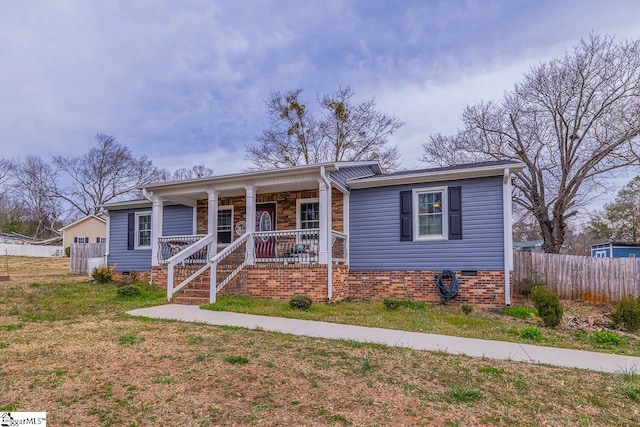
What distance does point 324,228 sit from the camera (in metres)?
10.0

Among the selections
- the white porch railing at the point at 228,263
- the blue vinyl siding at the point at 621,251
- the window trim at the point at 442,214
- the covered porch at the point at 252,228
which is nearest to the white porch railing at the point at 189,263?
the covered porch at the point at 252,228

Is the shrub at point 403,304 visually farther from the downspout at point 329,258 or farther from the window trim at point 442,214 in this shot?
the window trim at point 442,214

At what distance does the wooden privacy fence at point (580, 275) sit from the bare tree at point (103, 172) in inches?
1480

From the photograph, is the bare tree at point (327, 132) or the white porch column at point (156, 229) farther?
the bare tree at point (327, 132)

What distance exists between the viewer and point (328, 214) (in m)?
10.1

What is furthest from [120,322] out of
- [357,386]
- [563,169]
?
[563,169]

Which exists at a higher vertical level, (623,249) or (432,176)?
(432,176)

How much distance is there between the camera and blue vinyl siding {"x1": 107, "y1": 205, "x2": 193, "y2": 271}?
14.3 metres

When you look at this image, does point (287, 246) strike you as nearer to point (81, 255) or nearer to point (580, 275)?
point (580, 275)

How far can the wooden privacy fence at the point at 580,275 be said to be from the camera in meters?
10.9

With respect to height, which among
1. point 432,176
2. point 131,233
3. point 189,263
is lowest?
point 189,263

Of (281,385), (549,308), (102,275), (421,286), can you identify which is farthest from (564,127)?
(102,275)

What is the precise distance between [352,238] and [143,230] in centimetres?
873

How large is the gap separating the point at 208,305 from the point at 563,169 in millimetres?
16708
